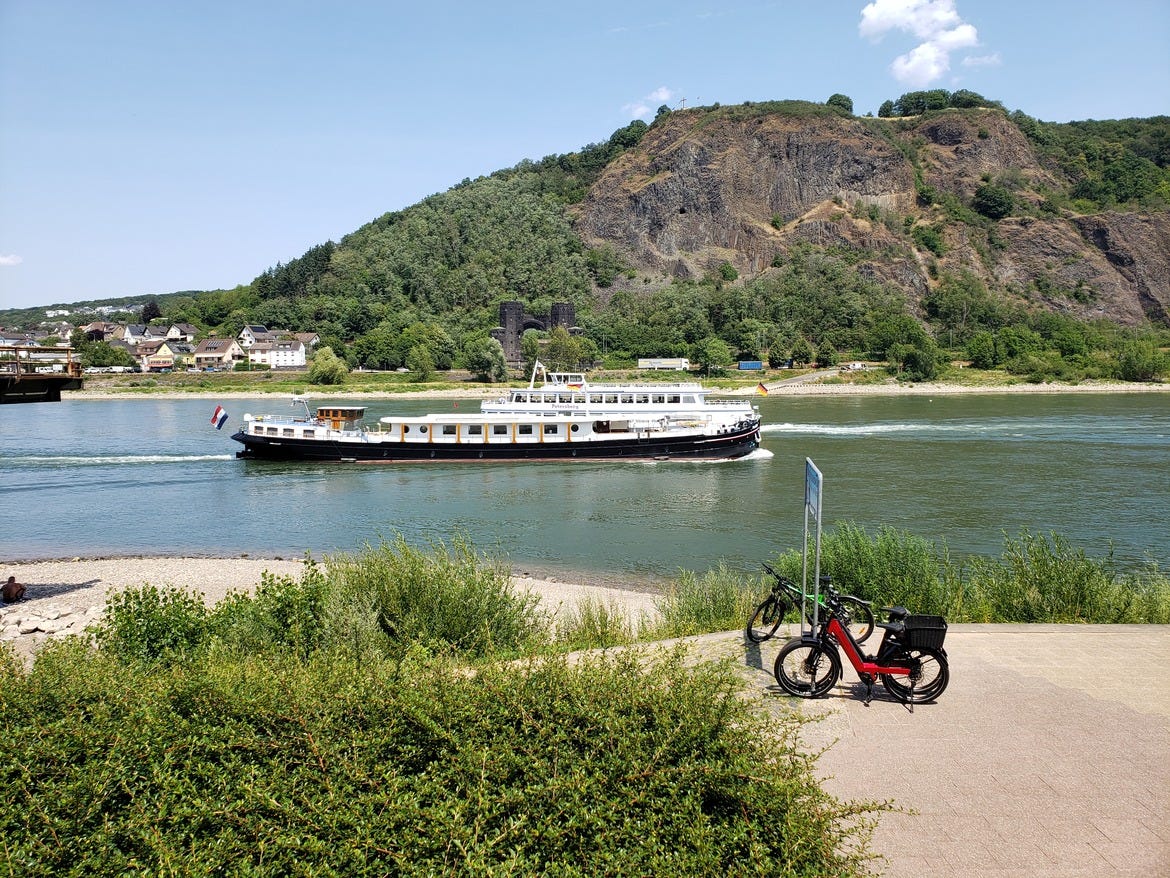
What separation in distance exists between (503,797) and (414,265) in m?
159

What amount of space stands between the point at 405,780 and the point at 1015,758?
5444mm

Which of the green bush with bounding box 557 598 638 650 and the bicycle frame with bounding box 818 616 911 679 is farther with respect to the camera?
the green bush with bounding box 557 598 638 650

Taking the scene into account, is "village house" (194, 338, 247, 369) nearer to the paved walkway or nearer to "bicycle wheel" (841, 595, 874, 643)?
"bicycle wheel" (841, 595, 874, 643)

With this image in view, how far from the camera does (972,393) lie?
310 feet

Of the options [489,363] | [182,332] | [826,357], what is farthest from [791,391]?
[182,332]

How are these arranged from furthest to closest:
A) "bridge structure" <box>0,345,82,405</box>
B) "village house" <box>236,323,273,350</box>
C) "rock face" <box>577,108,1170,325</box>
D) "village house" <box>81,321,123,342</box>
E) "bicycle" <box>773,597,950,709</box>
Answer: "village house" <box>81,321,123,342</box>
"rock face" <box>577,108,1170,325</box>
"village house" <box>236,323,273,350</box>
"bridge structure" <box>0,345,82,405</box>
"bicycle" <box>773,597,950,709</box>

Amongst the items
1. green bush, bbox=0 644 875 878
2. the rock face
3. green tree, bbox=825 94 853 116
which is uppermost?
green tree, bbox=825 94 853 116

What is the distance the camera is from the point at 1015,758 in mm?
7066

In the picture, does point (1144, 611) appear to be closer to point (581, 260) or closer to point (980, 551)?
point (980, 551)

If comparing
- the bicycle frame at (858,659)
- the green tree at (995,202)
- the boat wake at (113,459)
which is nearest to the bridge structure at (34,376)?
the bicycle frame at (858,659)

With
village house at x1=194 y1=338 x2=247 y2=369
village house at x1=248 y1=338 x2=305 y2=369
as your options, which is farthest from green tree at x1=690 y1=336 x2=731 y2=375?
village house at x1=194 y1=338 x2=247 y2=369

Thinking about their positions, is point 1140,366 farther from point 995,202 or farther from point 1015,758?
point 1015,758

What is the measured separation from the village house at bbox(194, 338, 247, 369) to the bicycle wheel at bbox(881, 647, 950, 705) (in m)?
137

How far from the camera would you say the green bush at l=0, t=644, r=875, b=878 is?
4.65m
